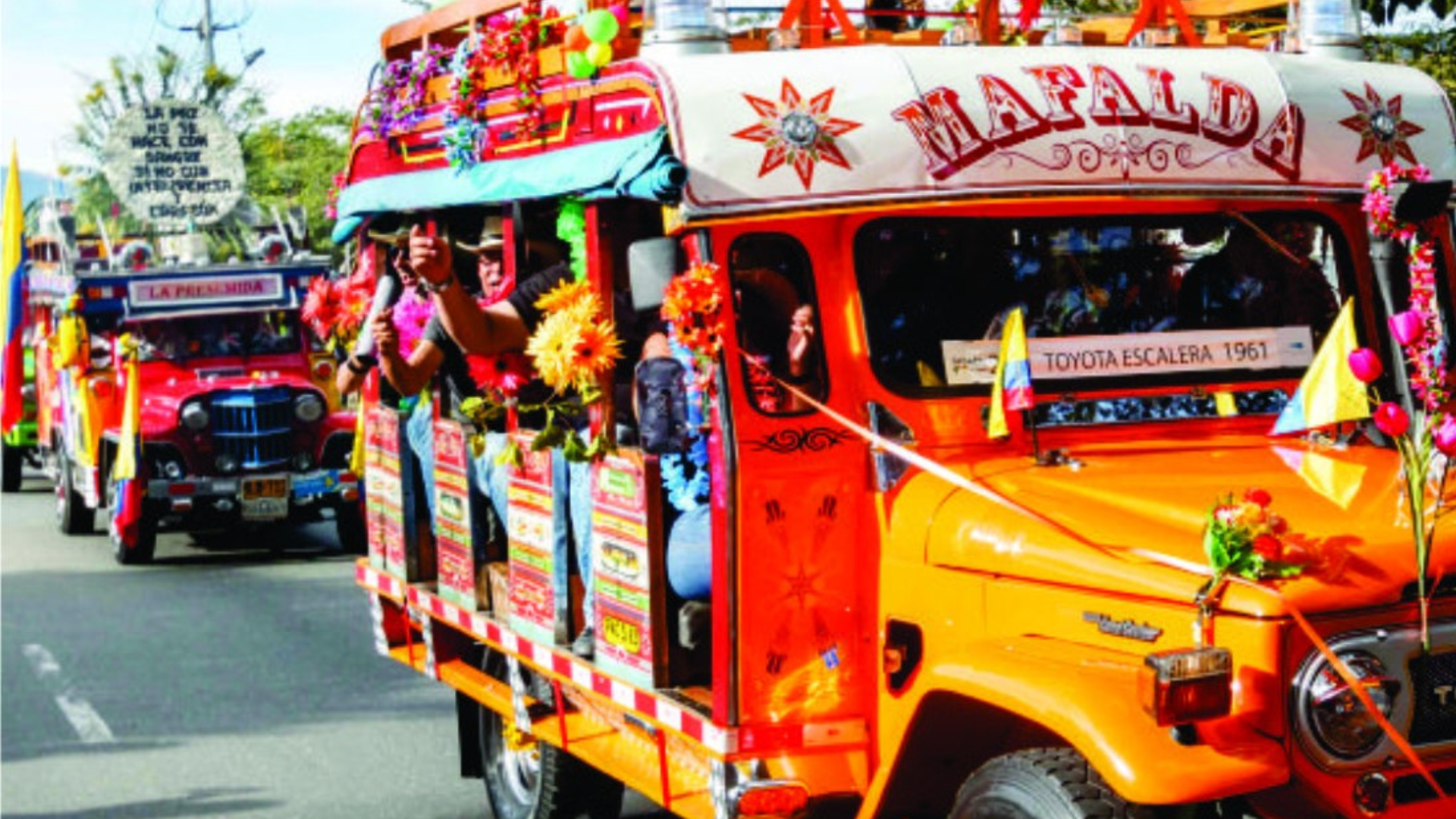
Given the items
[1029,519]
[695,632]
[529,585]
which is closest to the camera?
[1029,519]

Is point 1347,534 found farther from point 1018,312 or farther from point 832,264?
point 832,264

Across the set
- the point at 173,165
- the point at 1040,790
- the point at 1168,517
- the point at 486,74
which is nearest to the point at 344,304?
the point at 486,74

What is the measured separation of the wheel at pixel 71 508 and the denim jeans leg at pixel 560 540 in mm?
13581

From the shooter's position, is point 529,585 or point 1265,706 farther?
point 529,585

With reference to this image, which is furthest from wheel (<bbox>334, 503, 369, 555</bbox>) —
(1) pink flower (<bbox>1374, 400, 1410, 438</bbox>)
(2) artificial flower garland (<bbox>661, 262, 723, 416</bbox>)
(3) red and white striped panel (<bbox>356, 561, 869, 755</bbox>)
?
(1) pink flower (<bbox>1374, 400, 1410, 438</bbox>)

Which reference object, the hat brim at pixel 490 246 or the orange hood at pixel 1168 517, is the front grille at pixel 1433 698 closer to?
the orange hood at pixel 1168 517

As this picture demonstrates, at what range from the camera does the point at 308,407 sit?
57.6 feet

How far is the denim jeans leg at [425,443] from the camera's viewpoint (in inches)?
314

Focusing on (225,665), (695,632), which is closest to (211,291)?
(225,665)

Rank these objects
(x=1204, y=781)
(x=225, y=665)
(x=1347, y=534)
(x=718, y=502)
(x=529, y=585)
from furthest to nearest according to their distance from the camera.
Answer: (x=225, y=665) < (x=529, y=585) < (x=718, y=502) < (x=1347, y=534) < (x=1204, y=781)

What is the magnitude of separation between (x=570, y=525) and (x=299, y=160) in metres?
29.4

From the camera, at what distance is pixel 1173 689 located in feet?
14.0

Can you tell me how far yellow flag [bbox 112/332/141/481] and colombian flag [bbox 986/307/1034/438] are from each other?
40.6 ft

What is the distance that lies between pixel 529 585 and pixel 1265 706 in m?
3.09
